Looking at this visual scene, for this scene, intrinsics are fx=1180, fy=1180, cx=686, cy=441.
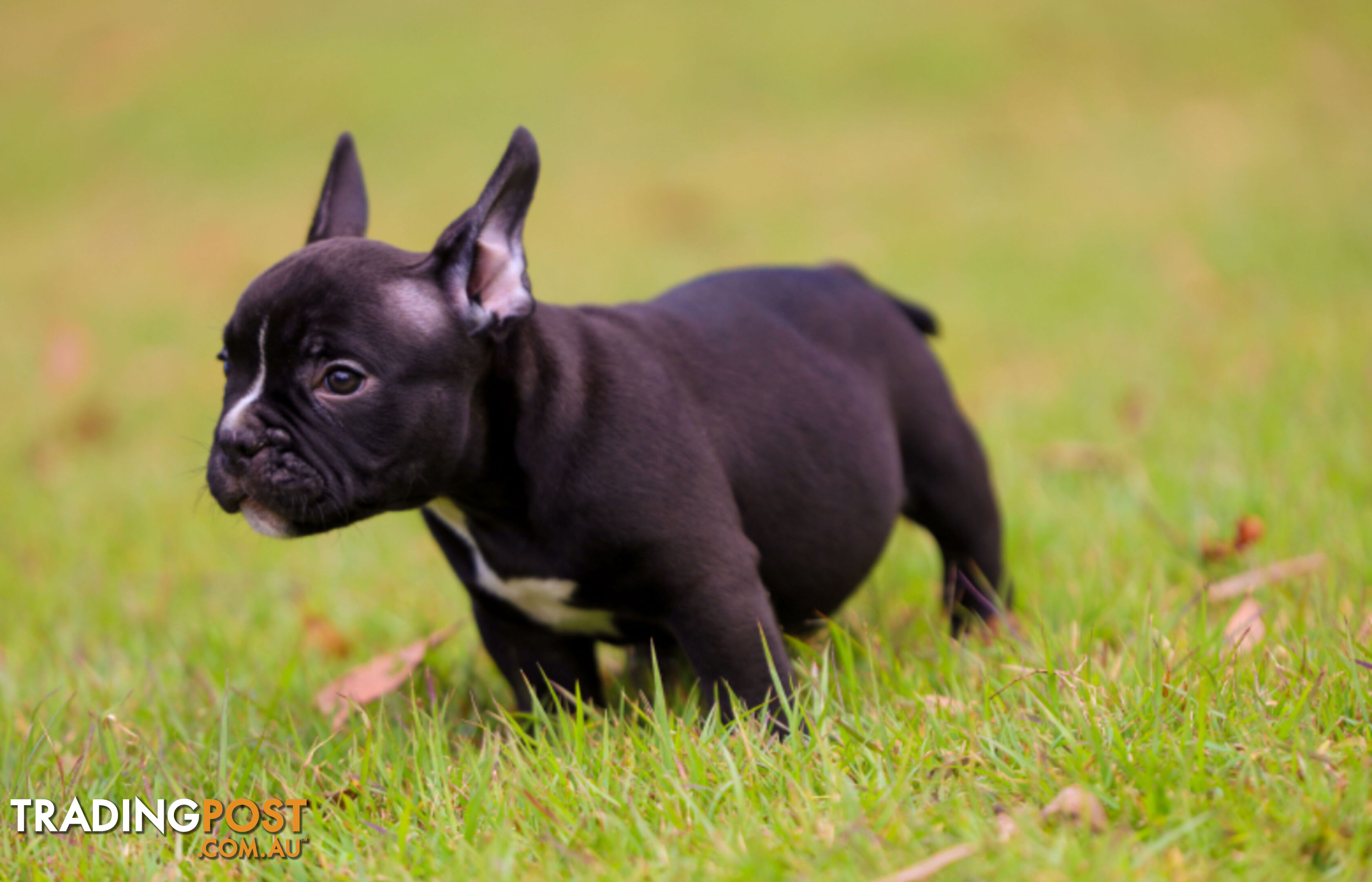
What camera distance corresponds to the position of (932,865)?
2.00 m

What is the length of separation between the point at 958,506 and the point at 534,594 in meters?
1.51

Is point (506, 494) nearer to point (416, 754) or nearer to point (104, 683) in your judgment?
point (416, 754)

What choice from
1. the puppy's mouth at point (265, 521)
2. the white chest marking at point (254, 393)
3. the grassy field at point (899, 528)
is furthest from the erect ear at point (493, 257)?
the grassy field at point (899, 528)

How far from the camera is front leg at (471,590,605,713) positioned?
3.23 m

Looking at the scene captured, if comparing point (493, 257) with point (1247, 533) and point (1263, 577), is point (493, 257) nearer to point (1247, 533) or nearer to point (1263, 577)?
point (1263, 577)

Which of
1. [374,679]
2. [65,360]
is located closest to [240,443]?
[374,679]

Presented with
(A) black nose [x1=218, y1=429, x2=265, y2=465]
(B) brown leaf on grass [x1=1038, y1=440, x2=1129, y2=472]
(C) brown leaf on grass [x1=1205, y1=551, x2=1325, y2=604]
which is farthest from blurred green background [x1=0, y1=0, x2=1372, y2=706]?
(A) black nose [x1=218, y1=429, x2=265, y2=465]

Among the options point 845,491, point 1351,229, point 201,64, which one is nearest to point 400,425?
point 845,491

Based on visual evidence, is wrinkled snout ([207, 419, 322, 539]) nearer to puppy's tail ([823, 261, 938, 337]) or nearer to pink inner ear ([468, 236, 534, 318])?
pink inner ear ([468, 236, 534, 318])

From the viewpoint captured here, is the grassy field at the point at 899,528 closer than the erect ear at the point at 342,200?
Yes

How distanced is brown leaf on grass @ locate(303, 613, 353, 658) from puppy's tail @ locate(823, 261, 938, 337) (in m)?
2.21

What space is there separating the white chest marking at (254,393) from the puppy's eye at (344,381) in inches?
6.9

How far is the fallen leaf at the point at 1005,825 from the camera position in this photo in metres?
2.14

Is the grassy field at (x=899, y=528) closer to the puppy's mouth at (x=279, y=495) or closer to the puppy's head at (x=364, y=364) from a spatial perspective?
the puppy's mouth at (x=279, y=495)
